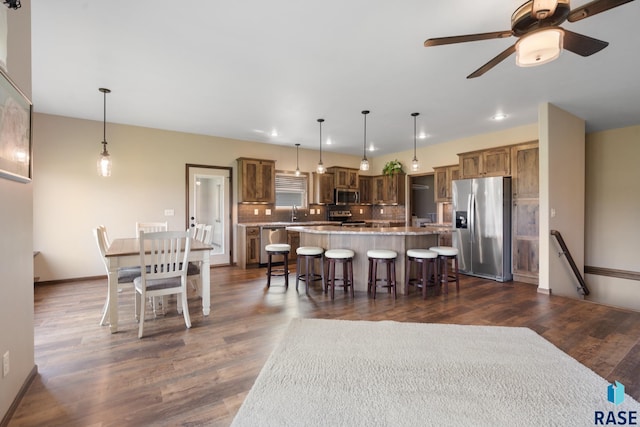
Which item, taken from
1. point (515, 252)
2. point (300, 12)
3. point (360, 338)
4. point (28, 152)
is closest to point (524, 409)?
point (360, 338)

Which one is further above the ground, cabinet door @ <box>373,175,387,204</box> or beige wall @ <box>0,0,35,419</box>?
cabinet door @ <box>373,175,387,204</box>

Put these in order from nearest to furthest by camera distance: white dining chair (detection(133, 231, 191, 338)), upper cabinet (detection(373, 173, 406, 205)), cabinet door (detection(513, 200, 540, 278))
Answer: white dining chair (detection(133, 231, 191, 338)), cabinet door (detection(513, 200, 540, 278)), upper cabinet (detection(373, 173, 406, 205))

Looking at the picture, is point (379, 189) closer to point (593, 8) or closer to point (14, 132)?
point (593, 8)

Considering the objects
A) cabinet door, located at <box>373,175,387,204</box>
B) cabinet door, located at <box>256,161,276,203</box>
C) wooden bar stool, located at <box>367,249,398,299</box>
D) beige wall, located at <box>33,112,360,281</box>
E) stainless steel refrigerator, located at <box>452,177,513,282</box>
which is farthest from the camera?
cabinet door, located at <box>373,175,387,204</box>

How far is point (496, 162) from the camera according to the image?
5.31 meters

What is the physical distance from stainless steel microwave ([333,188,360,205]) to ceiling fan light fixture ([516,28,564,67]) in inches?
227

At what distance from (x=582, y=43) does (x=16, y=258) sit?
394cm

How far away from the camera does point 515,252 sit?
5086 mm

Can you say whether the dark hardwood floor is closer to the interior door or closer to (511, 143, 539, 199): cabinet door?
(511, 143, 539, 199): cabinet door

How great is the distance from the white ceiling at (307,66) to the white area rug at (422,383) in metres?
2.75

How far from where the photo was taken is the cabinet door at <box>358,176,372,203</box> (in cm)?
827

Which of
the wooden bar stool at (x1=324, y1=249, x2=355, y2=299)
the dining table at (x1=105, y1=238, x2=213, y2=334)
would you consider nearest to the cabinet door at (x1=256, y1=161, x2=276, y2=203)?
the wooden bar stool at (x1=324, y1=249, x2=355, y2=299)


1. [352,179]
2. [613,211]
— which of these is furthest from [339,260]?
[613,211]

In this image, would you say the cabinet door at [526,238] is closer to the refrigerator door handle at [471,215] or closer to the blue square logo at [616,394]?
the refrigerator door handle at [471,215]
